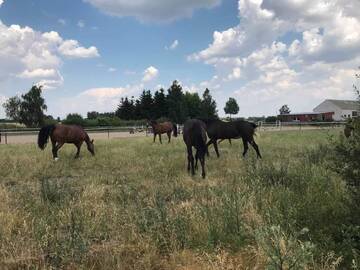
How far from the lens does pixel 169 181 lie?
10.3 metres

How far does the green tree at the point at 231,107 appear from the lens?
128337 mm

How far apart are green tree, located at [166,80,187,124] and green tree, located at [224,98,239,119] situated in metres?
44.0

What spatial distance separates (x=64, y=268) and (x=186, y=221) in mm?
1641

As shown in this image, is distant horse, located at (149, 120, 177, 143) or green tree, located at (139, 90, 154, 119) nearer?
distant horse, located at (149, 120, 177, 143)

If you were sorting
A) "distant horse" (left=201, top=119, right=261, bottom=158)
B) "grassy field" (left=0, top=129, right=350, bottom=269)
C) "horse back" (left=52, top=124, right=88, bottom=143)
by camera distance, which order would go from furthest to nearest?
"distant horse" (left=201, top=119, right=261, bottom=158) → "horse back" (left=52, top=124, right=88, bottom=143) → "grassy field" (left=0, top=129, right=350, bottom=269)

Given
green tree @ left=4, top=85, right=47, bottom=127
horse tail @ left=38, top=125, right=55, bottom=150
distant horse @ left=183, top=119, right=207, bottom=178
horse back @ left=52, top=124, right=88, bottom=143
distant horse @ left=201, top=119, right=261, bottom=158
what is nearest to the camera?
distant horse @ left=183, top=119, right=207, bottom=178

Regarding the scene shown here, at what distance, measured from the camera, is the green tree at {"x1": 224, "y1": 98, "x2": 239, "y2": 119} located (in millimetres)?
128337

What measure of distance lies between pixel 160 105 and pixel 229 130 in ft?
223

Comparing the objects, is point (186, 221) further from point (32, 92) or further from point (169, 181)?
point (32, 92)

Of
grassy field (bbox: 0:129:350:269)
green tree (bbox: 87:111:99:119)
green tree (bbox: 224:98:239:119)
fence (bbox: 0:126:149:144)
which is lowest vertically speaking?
grassy field (bbox: 0:129:350:269)

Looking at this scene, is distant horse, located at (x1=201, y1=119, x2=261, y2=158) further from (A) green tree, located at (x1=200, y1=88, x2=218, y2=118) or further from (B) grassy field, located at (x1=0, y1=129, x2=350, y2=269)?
(A) green tree, located at (x1=200, y1=88, x2=218, y2=118)

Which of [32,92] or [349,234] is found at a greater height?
[32,92]

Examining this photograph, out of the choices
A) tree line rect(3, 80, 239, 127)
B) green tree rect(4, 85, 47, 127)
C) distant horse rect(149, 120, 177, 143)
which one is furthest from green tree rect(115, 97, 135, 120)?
distant horse rect(149, 120, 177, 143)

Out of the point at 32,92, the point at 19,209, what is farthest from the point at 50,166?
the point at 32,92
